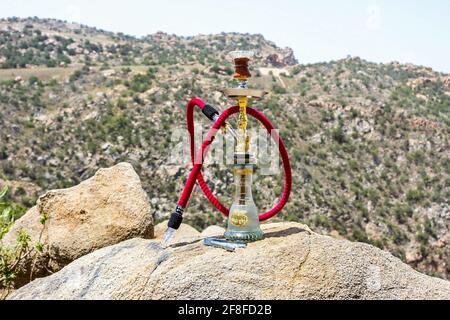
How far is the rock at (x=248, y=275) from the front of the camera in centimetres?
399

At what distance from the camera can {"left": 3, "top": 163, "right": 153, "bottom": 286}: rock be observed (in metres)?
6.14

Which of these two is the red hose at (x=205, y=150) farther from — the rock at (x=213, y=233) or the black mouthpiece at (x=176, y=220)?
the rock at (x=213, y=233)

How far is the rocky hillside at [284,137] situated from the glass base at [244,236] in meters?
24.3

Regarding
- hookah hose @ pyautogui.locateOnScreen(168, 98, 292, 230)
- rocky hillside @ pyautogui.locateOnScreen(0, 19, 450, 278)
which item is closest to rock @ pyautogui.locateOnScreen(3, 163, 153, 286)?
hookah hose @ pyautogui.locateOnScreen(168, 98, 292, 230)

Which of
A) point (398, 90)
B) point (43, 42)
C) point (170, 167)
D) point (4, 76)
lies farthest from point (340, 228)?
point (43, 42)

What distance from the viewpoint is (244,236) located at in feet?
15.9

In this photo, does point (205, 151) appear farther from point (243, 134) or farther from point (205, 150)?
point (243, 134)

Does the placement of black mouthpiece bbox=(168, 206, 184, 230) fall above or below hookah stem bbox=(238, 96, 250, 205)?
below

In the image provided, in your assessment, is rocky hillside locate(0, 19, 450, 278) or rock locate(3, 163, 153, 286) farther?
rocky hillside locate(0, 19, 450, 278)

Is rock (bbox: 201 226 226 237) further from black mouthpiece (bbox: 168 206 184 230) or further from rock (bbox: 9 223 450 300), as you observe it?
rock (bbox: 9 223 450 300)

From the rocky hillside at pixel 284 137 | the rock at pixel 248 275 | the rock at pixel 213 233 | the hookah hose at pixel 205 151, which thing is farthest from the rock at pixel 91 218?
the rocky hillside at pixel 284 137

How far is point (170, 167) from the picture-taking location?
35.0 meters

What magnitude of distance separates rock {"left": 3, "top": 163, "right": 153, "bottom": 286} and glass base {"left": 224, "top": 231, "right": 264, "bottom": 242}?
1688 mm

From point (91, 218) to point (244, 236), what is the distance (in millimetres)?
2343
